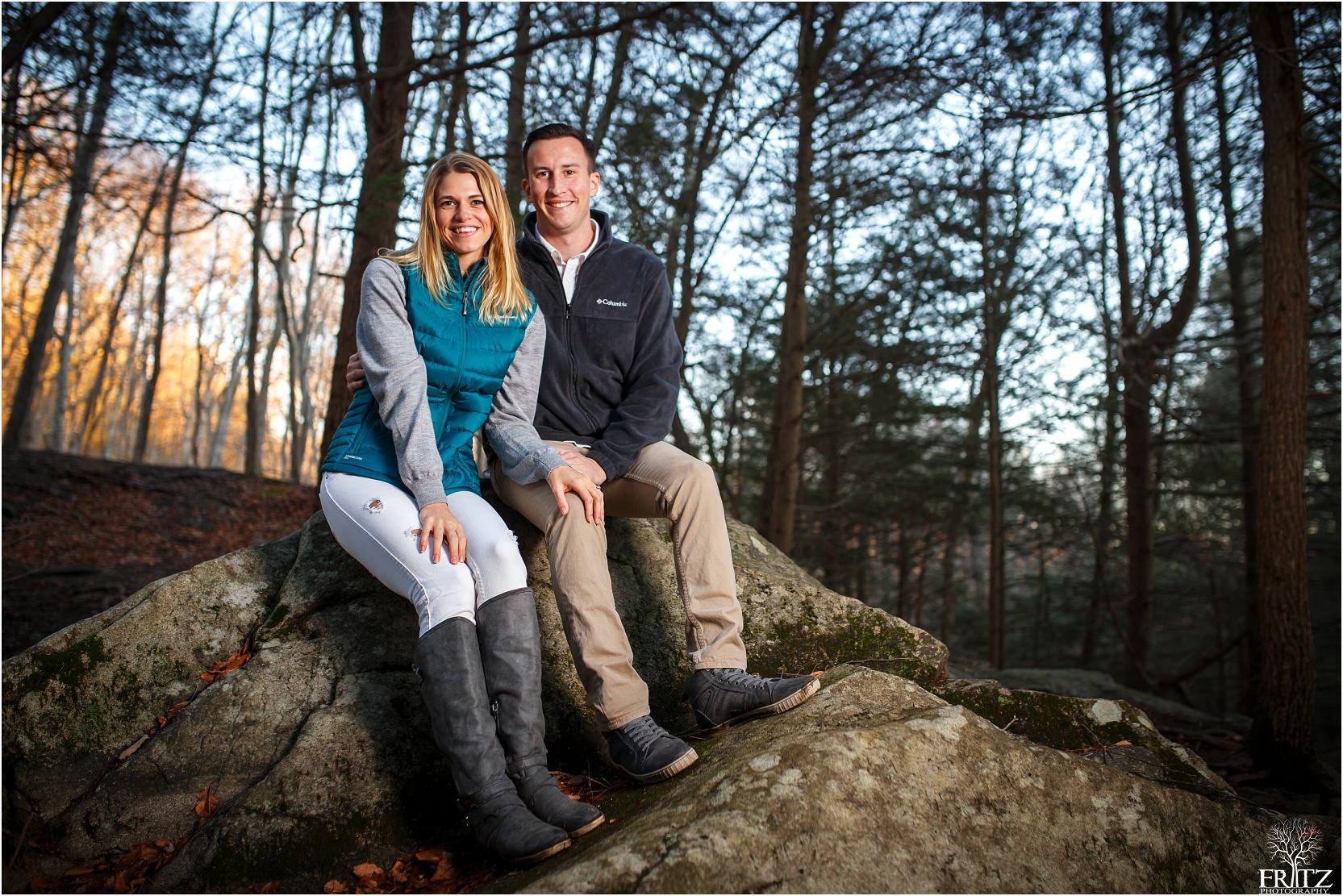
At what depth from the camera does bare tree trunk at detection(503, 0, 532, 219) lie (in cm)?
650

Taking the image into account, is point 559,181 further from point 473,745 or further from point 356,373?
point 473,745

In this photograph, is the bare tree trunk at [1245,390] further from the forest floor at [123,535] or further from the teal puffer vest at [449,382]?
the teal puffer vest at [449,382]

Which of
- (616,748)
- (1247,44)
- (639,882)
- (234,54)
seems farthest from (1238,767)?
(234,54)

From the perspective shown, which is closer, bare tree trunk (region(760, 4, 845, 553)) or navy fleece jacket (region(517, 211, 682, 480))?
navy fleece jacket (region(517, 211, 682, 480))

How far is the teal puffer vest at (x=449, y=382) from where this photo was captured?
279 centimetres

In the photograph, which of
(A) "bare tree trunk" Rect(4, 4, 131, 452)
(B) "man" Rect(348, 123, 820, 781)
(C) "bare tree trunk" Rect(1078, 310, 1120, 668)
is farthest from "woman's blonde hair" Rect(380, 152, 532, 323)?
(C) "bare tree trunk" Rect(1078, 310, 1120, 668)

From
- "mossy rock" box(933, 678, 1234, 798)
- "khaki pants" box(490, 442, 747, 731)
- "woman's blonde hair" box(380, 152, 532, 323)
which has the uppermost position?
"woman's blonde hair" box(380, 152, 532, 323)

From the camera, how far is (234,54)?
5848 mm

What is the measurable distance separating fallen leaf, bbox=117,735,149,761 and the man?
141 centimetres

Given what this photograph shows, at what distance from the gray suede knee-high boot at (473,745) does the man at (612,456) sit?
14.7 inches

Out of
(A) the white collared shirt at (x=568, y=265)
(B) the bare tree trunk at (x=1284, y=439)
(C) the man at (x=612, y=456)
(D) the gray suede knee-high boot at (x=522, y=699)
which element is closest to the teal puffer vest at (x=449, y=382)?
(C) the man at (x=612, y=456)

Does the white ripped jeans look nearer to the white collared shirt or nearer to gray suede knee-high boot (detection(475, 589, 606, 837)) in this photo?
gray suede knee-high boot (detection(475, 589, 606, 837))

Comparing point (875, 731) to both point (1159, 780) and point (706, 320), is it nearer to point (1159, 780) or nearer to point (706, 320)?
point (1159, 780)

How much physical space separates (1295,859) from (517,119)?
321 inches
